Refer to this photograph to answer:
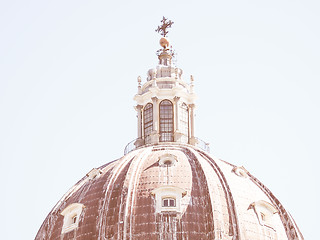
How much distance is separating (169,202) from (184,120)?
478 inches

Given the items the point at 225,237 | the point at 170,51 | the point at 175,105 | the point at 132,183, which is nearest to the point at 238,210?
the point at 225,237

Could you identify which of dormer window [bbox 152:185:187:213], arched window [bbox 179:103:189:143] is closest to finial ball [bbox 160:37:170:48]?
arched window [bbox 179:103:189:143]

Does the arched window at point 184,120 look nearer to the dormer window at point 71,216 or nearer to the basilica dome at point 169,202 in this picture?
the basilica dome at point 169,202

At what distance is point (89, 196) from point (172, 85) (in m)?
13.3

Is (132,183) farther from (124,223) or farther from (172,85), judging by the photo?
(172,85)

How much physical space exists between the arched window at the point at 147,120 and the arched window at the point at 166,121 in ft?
2.75

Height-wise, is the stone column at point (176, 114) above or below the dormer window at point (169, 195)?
above

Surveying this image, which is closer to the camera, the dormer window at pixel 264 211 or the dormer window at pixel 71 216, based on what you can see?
the dormer window at pixel 71 216

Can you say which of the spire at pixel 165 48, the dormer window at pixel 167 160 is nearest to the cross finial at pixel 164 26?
the spire at pixel 165 48

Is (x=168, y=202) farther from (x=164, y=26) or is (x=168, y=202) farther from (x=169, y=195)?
(x=164, y=26)

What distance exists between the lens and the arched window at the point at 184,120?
74456 millimetres

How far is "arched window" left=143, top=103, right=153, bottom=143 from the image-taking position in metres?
74.4

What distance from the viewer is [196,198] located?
64625 millimetres

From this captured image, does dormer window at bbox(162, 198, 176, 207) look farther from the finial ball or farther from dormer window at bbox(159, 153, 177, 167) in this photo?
the finial ball
